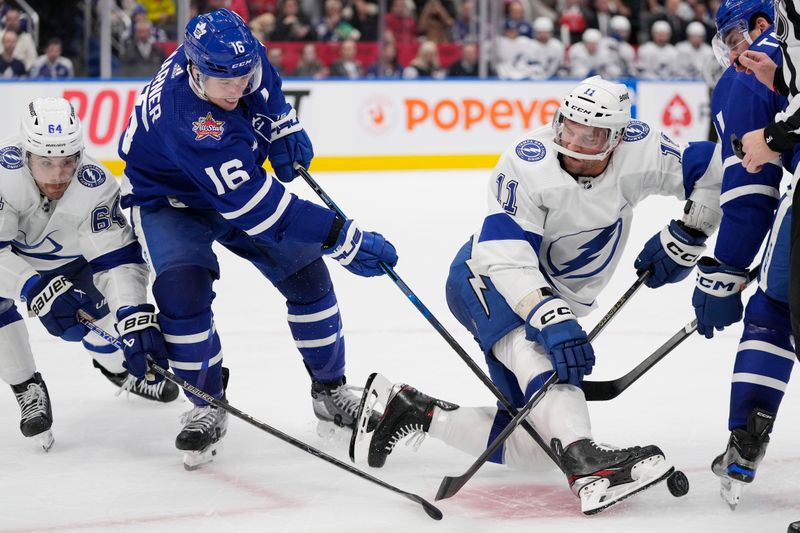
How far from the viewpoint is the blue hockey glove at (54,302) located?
320cm

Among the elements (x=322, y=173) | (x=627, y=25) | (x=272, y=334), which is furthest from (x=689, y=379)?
(x=627, y=25)

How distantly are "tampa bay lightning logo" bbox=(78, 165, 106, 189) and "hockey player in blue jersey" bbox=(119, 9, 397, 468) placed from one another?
3.2 inches

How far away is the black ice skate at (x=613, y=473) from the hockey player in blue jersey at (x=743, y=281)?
0.20m

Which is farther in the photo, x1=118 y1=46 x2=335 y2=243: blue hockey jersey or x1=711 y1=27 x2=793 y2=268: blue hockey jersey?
x1=118 y1=46 x2=335 y2=243: blue hockey jersey

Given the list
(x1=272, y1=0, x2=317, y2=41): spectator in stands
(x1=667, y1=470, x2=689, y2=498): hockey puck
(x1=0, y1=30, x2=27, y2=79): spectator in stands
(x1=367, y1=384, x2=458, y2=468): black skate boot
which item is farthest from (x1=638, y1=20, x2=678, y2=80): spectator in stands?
(x1=667, y1=470, x2=689, y2=498): hockey puck

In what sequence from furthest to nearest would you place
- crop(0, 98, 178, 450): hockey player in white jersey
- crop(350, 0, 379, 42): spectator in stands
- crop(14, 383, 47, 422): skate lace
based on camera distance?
crop(350, 0, 379, 42): spectator in stands < crop(14, 383, 47, 422): skate lace < crop(0, 98, 178, 450): hockey player in white jersey

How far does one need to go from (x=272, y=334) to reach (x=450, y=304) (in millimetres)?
1531

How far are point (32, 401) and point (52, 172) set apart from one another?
2.11ft

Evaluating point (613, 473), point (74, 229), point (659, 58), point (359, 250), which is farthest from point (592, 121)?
point (659, 58)

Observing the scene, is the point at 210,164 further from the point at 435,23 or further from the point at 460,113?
the point at 435,23

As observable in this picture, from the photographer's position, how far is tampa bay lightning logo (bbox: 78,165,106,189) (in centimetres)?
342

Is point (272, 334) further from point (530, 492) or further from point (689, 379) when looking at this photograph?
point (530, 492)

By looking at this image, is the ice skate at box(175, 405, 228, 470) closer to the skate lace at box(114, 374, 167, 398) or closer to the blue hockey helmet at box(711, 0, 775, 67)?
the skate lace at box(114, 374, 167, 398)

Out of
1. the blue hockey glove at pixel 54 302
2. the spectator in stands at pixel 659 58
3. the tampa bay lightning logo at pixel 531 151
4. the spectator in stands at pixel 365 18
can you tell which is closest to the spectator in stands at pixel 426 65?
the spectator in stands at pixel 365 18
